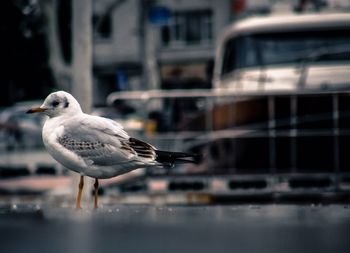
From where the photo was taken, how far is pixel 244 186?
7.80 meters

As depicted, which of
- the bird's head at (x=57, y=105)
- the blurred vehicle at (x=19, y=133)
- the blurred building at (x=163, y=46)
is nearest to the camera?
the bird's head at (x=57, y=105)

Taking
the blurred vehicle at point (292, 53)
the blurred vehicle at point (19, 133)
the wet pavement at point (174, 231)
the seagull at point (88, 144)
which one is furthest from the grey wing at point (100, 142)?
the blurred vehicle at point (19, 133)

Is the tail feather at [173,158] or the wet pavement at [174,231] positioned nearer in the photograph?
the wet pavement at [174,231]

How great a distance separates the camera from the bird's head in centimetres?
171

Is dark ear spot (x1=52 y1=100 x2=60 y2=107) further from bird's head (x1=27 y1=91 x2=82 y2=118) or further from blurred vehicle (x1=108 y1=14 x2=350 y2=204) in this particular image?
blurred vehicle (x1=108 y1=14 x2=350 y2=204)

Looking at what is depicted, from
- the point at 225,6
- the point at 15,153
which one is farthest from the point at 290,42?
the point at 225,6

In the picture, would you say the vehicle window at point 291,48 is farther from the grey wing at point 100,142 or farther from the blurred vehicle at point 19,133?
the grey wing at point 100,142

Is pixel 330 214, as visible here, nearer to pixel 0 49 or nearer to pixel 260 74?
pixel 260 74

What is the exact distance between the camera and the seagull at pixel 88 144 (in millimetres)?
1714

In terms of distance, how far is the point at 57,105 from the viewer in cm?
172

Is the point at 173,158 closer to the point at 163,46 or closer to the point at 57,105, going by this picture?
the point at 57,105

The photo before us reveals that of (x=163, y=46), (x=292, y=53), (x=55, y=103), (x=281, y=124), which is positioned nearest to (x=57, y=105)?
(x=55, y=103)

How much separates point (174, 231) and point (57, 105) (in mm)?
533

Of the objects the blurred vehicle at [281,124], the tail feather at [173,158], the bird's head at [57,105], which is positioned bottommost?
the blurred vehicle at [281,124]
